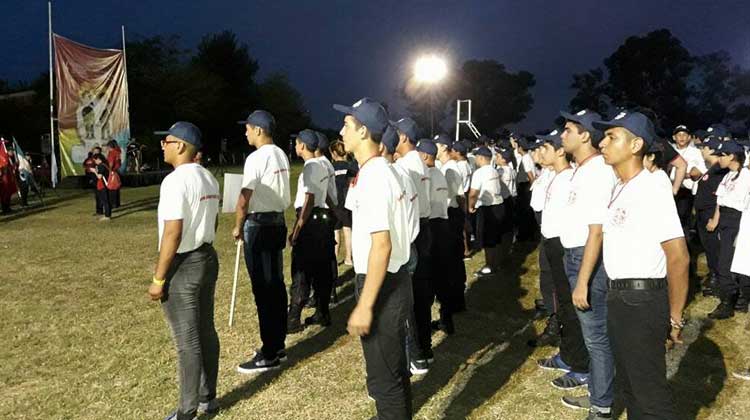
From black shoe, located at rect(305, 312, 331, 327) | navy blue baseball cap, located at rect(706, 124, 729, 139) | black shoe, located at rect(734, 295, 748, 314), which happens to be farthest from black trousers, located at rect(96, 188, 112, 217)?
black shoe, located at rect(734, 295, 748, 314)

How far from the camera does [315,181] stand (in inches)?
233

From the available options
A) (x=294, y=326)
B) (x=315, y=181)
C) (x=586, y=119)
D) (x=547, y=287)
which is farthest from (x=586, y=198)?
(x=294, y=326)

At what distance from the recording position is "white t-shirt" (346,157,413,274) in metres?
2.77

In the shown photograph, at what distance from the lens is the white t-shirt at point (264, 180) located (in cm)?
475

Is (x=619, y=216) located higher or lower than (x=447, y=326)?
higher

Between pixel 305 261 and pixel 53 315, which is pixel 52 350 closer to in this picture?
pixel 53 315

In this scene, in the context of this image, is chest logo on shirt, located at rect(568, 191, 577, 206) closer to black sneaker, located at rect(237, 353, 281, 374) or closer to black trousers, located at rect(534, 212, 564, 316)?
black trousers, located at rect(534, 212, 564, 316)

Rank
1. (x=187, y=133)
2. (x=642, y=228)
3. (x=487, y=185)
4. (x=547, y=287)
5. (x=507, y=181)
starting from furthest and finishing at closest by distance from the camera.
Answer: (x=507, y=181) → (x=487, y=185) → (x=547, y=287) → (x=187, y=133) → (x=642, y=228)

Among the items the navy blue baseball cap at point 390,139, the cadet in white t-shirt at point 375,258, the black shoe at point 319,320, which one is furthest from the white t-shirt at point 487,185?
the cadet in white t-shirt at point 375,258

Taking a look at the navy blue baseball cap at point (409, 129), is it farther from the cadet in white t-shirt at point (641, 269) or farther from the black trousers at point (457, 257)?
the cadet in white t-shirt at point (641, 269)

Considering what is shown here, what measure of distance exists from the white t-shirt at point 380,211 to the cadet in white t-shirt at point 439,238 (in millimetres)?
2826

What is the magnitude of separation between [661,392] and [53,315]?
640 centimetres

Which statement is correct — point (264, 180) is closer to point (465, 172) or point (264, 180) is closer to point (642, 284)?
point (642, 284)

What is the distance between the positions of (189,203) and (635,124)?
2.71 m
